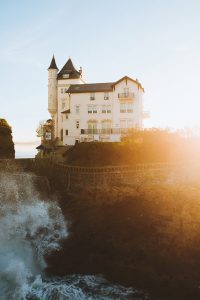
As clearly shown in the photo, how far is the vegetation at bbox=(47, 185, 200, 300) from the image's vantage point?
2478 centimetres

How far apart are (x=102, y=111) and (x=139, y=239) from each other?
3088 cm

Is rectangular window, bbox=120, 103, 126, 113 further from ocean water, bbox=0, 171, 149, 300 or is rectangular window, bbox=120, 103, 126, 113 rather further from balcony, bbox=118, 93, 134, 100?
ocean water, bbox=0, 171, 149, 300

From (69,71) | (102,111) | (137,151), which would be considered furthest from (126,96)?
(137,151)

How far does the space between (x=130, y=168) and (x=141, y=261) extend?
15.6m

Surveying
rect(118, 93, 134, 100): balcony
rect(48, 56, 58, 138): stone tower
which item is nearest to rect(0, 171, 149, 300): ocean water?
rect(118, 93, 134, 100): balcony

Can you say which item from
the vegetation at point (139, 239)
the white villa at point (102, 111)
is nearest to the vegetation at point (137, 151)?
the vegetation at point (139, 239)

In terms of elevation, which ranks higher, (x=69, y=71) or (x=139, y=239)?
(x=69, y=71)

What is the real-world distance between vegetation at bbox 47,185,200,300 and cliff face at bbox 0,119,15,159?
1507 centimetres

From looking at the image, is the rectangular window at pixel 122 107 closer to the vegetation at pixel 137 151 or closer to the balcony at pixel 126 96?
the balcony at pixel 126 96

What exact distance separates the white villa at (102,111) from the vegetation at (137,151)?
7.67 meters

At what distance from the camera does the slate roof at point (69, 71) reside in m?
62.1

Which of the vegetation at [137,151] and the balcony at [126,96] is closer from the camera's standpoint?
the vegetation at [137,151]

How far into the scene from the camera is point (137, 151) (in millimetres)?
44469

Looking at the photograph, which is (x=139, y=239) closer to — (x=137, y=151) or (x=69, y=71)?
(x=137, y=151)
